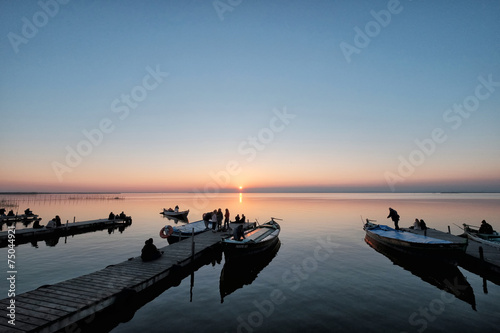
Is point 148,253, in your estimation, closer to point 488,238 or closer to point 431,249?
point 431,249

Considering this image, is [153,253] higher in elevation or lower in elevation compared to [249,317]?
higher

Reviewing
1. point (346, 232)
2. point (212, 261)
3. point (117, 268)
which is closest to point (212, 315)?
point (117, 268)

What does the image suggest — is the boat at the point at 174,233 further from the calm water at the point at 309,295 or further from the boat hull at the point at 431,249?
the boat hull at the point at 431,249

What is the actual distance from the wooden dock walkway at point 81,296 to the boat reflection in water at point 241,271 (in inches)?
136

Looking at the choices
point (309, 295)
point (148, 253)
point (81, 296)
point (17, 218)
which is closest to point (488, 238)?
point (309, 295)

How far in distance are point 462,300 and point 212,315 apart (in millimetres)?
13990

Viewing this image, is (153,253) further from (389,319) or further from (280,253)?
(389,319)

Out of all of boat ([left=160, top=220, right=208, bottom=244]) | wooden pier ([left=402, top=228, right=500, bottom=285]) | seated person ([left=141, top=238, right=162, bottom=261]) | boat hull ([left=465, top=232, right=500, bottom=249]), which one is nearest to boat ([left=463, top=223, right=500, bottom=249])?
boat hull ([left=465, top=232, right=500, bottom=249])

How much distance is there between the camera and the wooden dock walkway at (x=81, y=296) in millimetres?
8812

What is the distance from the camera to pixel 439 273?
18453 millimetres

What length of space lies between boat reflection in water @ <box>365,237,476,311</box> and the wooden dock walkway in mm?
17268

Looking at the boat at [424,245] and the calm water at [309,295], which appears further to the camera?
the boat at [424,245]

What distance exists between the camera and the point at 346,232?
37.7 m

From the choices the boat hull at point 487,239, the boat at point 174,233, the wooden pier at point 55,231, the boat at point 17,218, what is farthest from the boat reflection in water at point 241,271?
the boat at point 17,218
